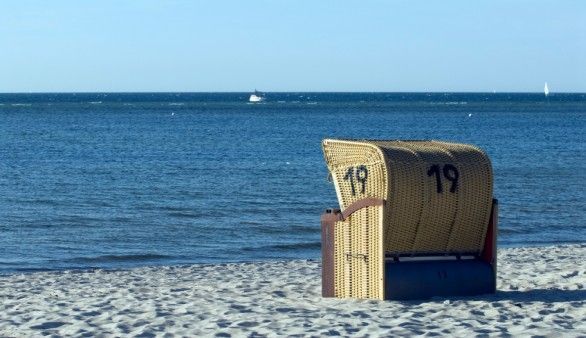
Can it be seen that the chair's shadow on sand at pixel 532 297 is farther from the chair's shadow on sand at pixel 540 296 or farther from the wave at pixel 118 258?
the wave at pixel 118 258

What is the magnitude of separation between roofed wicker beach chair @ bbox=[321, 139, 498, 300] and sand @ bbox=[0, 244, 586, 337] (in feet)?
0.68

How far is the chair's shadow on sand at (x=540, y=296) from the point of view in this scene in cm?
1013

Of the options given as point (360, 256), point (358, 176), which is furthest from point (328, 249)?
point (358, 176)

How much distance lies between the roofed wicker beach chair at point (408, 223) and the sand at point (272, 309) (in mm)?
207

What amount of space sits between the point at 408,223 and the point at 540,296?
4.89 feet

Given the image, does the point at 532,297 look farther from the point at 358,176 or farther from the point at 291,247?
the point at 291,247

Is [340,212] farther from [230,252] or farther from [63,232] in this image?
[63,232]

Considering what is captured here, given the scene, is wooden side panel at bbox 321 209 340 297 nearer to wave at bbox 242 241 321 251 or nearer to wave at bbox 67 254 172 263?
wave at bbox 67 254 172 263

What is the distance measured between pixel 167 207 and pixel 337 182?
46.4 feet

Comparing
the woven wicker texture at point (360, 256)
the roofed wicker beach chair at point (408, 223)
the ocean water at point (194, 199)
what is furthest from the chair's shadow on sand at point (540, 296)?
the ocean water at point (194, 199)

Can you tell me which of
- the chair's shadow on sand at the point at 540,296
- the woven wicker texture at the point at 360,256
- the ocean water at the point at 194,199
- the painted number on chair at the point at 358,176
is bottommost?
the ocean water at the point at 194,199

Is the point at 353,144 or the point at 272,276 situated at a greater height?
the point at 353,144

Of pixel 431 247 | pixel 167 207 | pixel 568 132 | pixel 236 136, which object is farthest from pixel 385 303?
pixel 568 132

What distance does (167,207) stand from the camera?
24.2 metres
